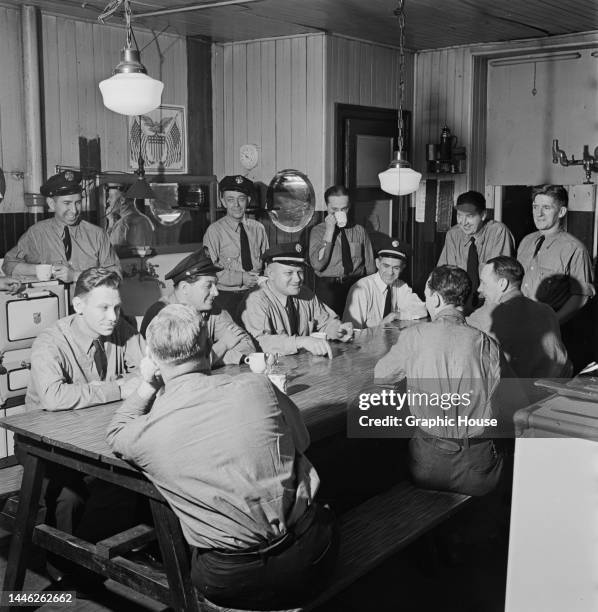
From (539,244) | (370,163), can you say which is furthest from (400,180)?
(370,163)

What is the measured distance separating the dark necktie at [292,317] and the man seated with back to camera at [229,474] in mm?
2271

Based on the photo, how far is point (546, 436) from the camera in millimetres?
2607

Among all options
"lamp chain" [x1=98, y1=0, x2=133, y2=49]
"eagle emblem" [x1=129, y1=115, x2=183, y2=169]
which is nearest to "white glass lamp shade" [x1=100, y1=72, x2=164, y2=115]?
"lamp chain" [x1=98, y1=0, x2=133, y2=49]

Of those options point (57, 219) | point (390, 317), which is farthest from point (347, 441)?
point (57, 219)

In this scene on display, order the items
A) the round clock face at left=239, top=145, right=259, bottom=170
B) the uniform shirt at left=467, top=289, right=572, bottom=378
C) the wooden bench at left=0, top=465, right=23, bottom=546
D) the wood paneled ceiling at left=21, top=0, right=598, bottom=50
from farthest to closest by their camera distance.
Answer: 1. the round clock face at left=239, top=145, right=259, bottom=170
2. the wood paneled ceiling at left=21, top=0, right=598, bottom=50
3. the uniform shirt at left=467, top=289, right=572, bottom=378
4. the wooden bench at left=0, top=465, right=23, bottom=546

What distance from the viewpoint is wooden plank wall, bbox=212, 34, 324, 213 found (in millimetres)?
7402

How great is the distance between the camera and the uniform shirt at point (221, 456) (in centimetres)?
273

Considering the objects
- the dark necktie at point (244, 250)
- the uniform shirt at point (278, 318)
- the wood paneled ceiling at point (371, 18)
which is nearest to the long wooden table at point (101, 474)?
the uniform shirt at point (278, 318)

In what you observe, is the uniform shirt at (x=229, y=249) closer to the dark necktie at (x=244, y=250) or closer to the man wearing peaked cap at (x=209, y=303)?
the dark necktie at (x=244, y=250)

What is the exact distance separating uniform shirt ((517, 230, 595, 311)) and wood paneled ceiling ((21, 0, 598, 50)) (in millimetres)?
1787

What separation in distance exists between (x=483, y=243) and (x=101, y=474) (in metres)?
4.57

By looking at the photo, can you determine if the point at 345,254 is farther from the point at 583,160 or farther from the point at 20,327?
the point at 20,327

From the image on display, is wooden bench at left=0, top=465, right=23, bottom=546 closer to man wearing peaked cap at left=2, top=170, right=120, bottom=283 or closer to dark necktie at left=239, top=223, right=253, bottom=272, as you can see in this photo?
man wearing peaked cap at left=2, top=170, right=120, bottom=283

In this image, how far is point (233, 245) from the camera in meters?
6.98
